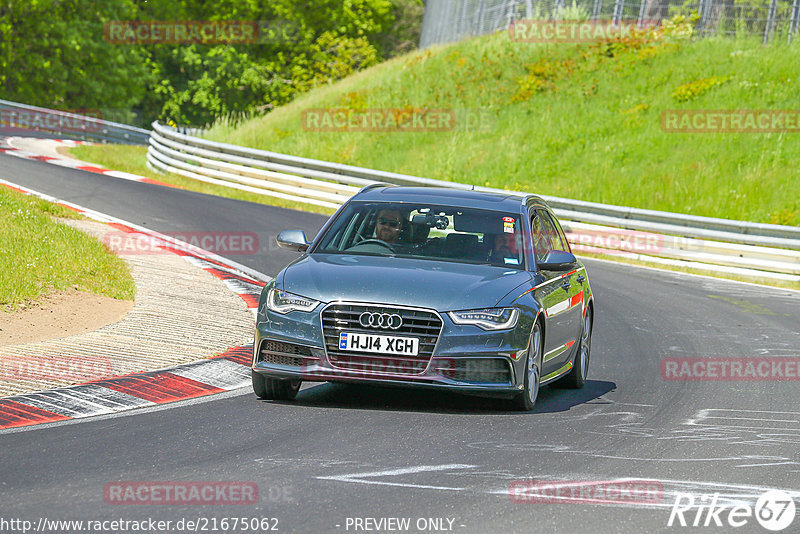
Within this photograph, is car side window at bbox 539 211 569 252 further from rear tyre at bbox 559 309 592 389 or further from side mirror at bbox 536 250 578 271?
side mirror at bbox 536 250 578 271

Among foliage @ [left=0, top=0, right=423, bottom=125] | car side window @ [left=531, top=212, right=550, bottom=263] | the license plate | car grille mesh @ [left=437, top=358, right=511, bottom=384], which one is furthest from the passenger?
foliage @ [left=0, top=0, right=423, bottom=125]

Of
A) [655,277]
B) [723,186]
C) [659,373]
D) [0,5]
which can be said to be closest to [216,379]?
[659,373]

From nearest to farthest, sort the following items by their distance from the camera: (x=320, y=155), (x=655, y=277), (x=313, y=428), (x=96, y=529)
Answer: (x=96, y=529), (x=313, y=428), (x=655, y=277), (x=320, y=155)

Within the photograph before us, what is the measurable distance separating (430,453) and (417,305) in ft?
4.46

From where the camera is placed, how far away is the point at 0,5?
182 feet

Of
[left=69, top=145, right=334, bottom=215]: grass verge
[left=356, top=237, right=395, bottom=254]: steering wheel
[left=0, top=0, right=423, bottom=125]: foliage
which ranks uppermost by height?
[left=0, top=0, right=423, bottom=125]: foliage

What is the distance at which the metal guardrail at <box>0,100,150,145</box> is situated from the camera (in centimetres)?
4266

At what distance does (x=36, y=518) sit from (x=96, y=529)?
31 centimetres

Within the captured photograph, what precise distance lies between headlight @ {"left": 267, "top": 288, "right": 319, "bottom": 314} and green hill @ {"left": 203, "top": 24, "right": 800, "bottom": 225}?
21.0m

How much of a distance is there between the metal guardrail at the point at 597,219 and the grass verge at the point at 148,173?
0.16m

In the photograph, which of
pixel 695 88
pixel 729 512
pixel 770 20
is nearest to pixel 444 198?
pixel 729 512

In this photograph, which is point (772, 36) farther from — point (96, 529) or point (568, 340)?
point (96, 529)

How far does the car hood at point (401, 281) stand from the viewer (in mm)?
8383

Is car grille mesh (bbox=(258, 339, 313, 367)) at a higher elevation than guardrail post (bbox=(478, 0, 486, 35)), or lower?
lower
